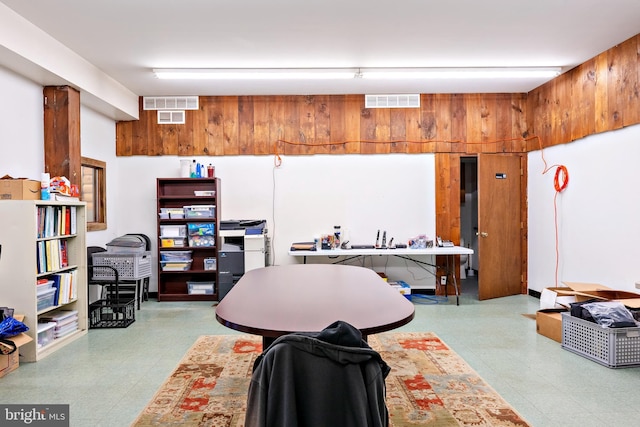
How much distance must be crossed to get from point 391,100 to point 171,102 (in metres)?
3.31

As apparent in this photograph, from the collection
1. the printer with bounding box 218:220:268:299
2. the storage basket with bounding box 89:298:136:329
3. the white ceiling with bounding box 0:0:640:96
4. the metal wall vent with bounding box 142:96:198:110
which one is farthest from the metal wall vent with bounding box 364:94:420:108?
the storage basket with bounding box 89:298:136:329

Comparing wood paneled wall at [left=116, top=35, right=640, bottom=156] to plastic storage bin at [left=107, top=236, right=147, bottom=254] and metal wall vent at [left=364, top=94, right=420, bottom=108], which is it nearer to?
metal wall vent at [left=364, top=94, right=420, bottom=108]

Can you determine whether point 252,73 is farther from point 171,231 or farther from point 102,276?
point 102,276

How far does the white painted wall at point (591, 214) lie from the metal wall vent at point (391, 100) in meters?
1.97

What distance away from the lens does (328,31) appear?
157 inches

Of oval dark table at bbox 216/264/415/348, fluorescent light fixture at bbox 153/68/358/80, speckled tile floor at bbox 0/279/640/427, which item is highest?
fluorescent light fixture at bbox 153/68/358/80

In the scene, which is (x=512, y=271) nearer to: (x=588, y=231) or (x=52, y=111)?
(x=588, y=231)

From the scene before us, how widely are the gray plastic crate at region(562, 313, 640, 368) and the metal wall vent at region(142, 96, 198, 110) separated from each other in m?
5.54

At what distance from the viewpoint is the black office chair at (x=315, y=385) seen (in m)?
1.27

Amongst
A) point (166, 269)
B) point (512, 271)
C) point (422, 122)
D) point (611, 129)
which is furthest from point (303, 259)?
point (611, 129)

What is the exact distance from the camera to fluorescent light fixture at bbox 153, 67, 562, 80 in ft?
16.4

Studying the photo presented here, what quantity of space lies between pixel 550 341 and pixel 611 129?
2.41 meters

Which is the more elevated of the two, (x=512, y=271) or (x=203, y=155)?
(x=203, y=155)

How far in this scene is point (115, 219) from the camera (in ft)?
20.0
